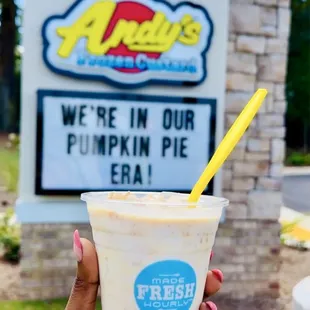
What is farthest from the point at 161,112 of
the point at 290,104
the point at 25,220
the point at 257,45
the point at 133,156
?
the point at 290,104

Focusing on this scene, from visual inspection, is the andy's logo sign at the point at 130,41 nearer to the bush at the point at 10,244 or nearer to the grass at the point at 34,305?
the grass at the point at 34,305

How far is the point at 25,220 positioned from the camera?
5.13 meters

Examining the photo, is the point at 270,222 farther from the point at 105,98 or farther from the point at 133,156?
the point at 105,98

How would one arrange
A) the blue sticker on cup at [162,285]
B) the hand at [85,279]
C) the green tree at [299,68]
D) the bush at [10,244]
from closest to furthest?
1. the blue sticker on cup at [162,285]
2. the hand at [85,279]
3. the bush at [10,244]
4. the green tree at [299,68]

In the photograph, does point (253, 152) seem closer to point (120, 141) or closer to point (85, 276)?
point (120, 141)

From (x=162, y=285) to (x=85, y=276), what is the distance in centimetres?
28

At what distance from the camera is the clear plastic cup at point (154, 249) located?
1.46m

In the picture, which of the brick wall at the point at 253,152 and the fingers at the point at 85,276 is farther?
the brick wall at the point at 253,152

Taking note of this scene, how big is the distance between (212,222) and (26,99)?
3802 mm

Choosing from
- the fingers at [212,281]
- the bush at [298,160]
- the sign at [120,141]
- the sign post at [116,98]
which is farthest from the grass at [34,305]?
the bush at [298,160]

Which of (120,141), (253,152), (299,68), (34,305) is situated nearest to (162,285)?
(120,141)

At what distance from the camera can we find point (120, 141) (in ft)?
17.1

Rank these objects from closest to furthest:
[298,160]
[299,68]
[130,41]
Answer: [130,41] < [298,160] < [299,68]

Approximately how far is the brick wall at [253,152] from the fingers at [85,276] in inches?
157
